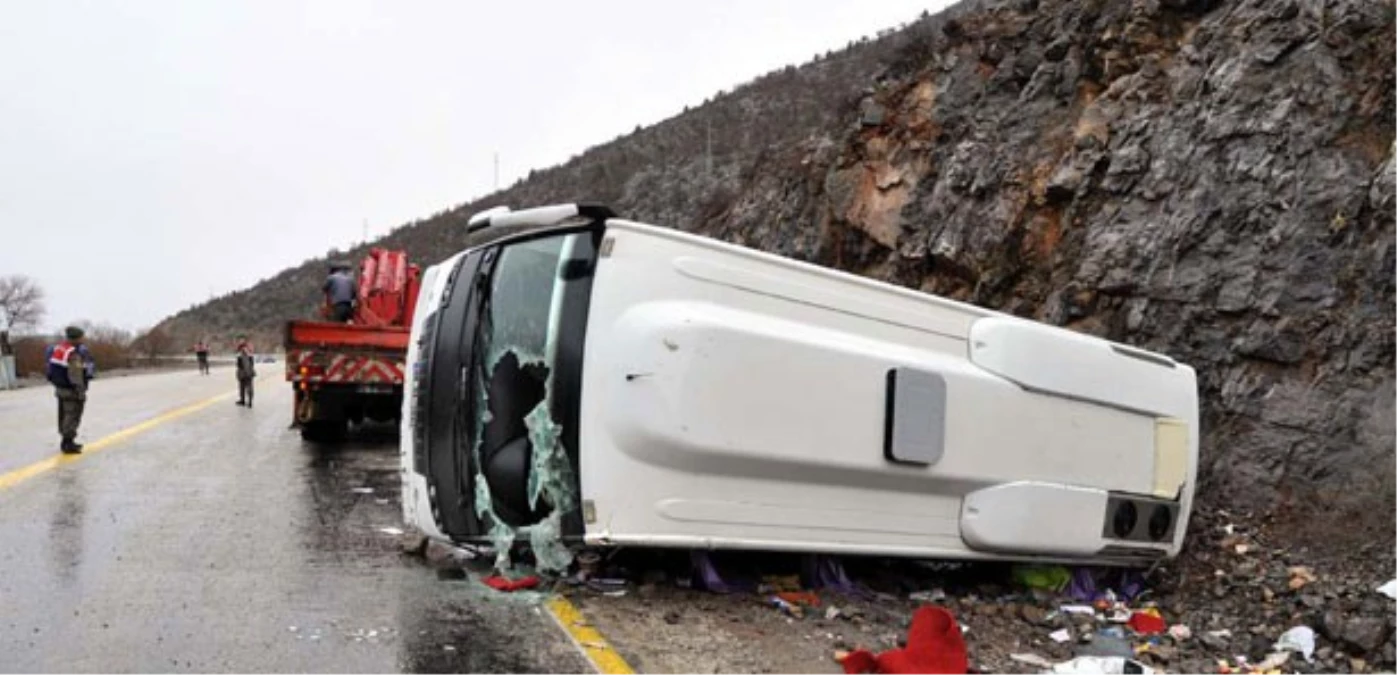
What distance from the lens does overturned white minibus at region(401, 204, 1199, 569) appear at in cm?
445

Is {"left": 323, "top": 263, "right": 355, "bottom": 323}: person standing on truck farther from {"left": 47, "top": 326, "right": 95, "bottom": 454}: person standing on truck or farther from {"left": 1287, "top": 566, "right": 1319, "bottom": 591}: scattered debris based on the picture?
{"left": 1287, "top": 566, "right": 1319, "bottom": 591}: scattered debris

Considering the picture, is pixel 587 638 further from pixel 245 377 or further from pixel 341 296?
pixel 245 377

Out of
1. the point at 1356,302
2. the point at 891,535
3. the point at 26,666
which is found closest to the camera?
the point at 26,666

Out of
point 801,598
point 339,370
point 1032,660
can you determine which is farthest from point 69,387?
point 1032,660

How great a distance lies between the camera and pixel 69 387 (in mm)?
10773

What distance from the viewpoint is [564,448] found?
15.2 ft

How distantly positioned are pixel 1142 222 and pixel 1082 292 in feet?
2.29

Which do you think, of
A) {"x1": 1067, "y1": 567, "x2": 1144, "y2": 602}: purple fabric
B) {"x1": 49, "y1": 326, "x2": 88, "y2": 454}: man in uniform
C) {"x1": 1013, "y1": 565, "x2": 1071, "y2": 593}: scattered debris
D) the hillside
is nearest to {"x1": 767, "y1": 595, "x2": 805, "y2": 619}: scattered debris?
{"x1": 1013, "y1": 565, "x2": 1071, "y2": 593}: scattered debris

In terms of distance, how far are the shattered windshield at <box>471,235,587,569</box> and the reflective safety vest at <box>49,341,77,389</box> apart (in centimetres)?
775

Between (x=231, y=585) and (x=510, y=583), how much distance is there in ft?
4.49

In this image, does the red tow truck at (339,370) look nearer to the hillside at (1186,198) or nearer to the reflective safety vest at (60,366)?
the reflective safety vest at (60,366)

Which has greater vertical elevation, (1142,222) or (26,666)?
(1142,222)

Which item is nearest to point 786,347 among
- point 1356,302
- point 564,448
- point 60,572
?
point 564,448

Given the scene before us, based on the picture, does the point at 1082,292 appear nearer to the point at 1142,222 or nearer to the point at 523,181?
the point at 1142,222
